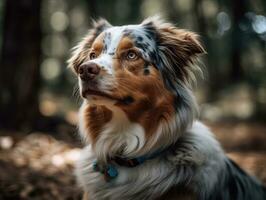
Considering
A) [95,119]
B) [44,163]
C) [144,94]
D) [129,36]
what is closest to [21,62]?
[44,163]

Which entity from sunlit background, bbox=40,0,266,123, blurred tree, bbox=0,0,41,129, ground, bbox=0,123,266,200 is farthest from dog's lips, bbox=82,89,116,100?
sunlit background, bbox=40,0,266,123

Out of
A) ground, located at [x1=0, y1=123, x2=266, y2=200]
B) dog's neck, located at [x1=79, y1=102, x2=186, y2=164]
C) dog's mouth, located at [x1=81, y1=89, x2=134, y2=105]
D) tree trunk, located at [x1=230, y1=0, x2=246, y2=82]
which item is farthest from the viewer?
tree trunk, located at [x1=230, y1=0, x2=246, y2=82]

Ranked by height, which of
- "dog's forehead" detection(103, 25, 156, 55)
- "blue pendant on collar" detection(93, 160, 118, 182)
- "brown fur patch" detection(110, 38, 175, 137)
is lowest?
"blue pendant on collar" detection(93, 160, 118, 182)

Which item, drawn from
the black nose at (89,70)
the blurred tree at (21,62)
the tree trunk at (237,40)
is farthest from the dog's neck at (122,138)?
the tree trunk at (237,40)

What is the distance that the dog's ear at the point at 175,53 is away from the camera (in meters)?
4.53

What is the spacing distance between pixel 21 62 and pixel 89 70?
434 cm

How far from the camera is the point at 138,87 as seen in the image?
4312mm

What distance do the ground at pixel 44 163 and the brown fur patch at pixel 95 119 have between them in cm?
141

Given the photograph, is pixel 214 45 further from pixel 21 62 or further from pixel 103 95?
pixel 103 95

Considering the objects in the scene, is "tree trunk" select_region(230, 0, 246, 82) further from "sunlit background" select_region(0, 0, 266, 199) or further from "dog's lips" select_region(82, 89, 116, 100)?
"dog's lips" select_region(82, 89, 116, 100)

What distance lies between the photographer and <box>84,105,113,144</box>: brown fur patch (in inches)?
180

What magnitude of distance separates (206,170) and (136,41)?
1.32 meters

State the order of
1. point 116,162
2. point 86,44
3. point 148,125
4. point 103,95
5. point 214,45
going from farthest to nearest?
1. point 214,45
2. point 86,44
3. point 116,162
4. point 148,125
5. point 103,95

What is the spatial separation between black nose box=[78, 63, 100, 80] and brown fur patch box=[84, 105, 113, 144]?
530 mm
